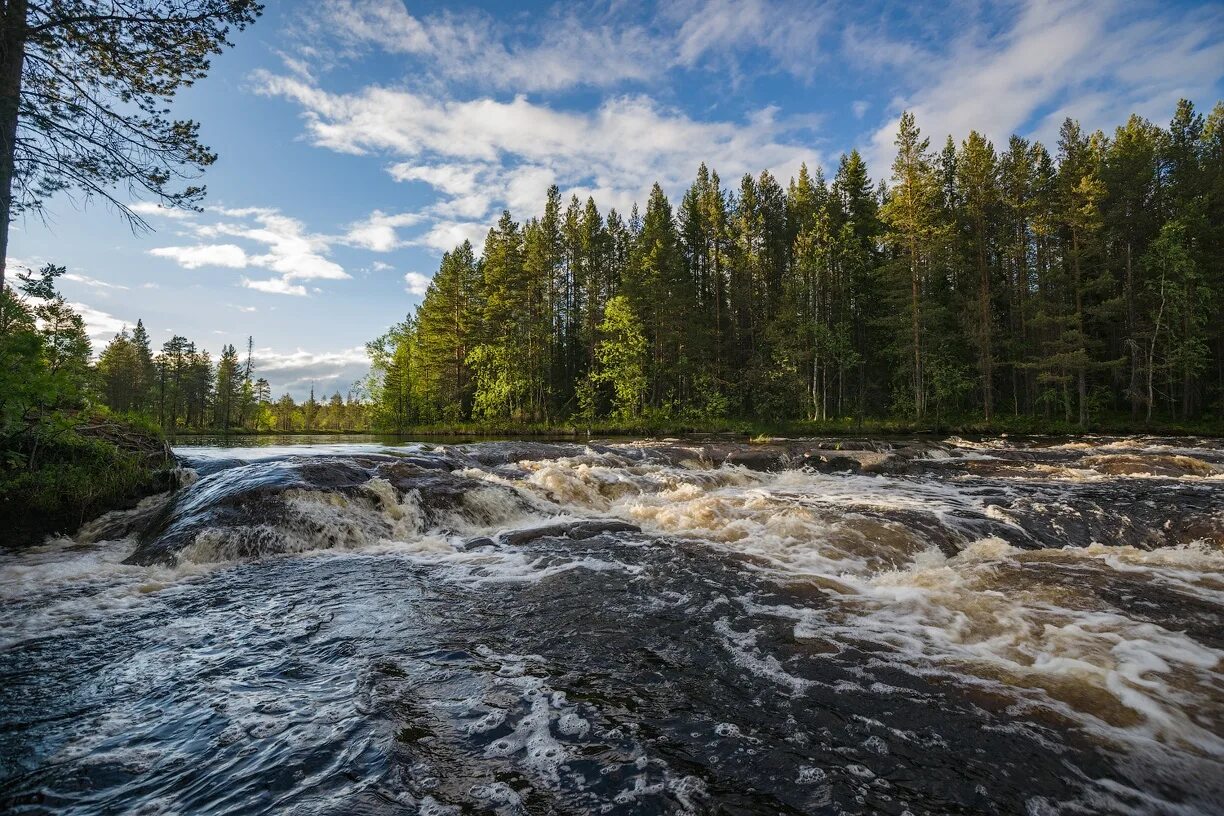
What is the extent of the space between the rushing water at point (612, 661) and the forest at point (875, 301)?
27.2 m

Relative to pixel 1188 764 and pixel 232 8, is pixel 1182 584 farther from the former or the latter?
pixel 232 8

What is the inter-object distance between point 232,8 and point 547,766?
37.3 feet

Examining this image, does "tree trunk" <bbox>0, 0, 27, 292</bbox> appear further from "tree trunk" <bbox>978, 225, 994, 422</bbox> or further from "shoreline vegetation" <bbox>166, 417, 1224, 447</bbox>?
"tree trunk" <bbox>978, 225, 994, 422</bbox>

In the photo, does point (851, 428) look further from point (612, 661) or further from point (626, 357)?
point (612, 661)

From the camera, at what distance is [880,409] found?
131ft

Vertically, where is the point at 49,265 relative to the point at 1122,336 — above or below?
below

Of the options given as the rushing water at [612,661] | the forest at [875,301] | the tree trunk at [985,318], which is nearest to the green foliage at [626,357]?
the forest at [875,301]

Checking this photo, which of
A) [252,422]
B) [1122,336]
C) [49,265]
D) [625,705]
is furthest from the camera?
[252,422]

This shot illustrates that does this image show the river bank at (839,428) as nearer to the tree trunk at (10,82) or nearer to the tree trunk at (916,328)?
the tree trunk at (916,328)

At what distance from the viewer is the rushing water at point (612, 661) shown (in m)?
2.98

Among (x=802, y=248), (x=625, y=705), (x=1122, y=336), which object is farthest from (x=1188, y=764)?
(x=1122, y=336)

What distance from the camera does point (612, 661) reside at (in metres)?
4.57

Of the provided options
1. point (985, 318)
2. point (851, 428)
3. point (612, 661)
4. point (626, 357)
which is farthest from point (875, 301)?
point (612, 661)

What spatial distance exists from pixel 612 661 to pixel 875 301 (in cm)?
4279
